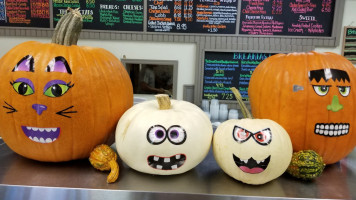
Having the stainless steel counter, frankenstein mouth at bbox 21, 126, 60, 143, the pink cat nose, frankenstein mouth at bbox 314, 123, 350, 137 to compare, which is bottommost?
the stainless steel counter

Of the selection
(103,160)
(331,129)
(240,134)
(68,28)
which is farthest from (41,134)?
(331,129)

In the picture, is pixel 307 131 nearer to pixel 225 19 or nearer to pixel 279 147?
pixel 279 147

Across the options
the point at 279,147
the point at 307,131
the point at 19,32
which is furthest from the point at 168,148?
the point at 19,32

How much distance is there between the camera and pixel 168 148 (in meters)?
0.63

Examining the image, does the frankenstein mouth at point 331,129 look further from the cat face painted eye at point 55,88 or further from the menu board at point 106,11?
the menu board at point 106,11

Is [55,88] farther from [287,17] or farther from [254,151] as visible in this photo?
[287,17]

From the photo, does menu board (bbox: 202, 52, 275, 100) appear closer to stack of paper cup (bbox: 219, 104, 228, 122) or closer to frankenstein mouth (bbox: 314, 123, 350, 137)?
stack of paper cup (bbox: 219, 104, 228, 122)

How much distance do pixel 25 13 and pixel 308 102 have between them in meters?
2.63

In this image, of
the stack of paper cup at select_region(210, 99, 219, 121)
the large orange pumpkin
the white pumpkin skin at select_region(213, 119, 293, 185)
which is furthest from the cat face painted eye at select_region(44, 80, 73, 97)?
the stack of paper cup at select_region(210, 99, 219, 121)

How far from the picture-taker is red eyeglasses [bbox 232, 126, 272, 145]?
613 millimetres

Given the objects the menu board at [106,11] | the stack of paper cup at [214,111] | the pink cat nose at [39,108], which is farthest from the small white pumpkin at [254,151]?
the menu board at [106,11]

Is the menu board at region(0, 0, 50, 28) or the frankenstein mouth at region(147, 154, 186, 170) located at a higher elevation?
the menu board at region(0, 0, 50, 28)

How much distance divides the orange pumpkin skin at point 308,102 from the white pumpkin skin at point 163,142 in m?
0.22

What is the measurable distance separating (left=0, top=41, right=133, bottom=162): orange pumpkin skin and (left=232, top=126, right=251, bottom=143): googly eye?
34 cm
